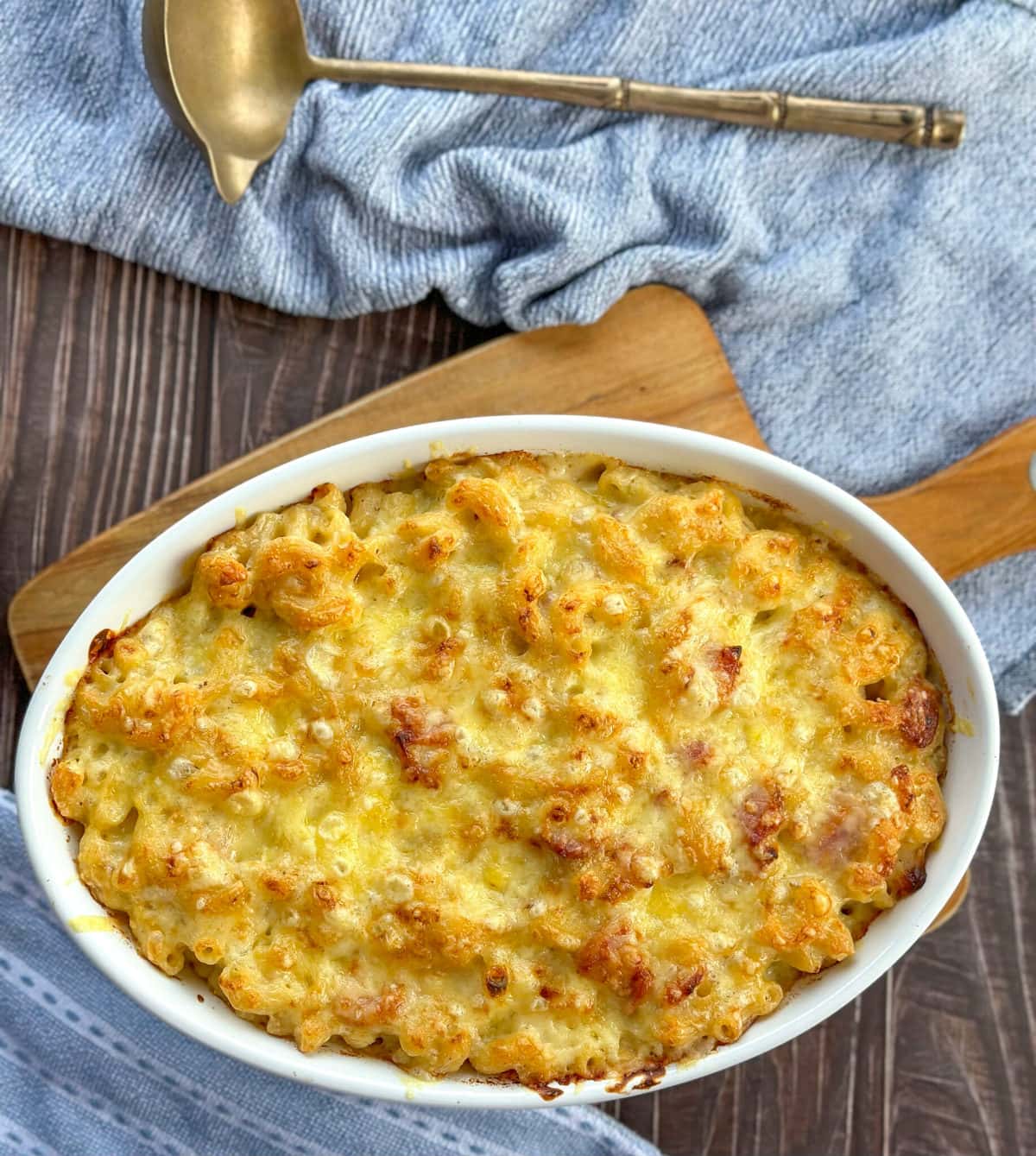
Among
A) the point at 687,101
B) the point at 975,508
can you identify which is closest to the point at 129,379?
the point at 687,101

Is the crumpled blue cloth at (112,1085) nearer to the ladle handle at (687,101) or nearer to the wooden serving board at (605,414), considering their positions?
the wooden serving board at (605,414)

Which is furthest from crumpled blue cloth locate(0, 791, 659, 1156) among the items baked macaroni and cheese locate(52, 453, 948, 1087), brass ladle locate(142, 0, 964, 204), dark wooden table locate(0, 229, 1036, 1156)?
brass ladle locate(142, 0, 964, 204)

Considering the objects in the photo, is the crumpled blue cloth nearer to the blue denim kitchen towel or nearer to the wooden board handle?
the blue denim kitchen towel

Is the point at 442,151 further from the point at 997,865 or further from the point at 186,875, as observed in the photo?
the point at 997,865

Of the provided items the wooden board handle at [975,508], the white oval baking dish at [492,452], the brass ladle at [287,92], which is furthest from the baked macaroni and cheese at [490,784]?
the brass ladle at [287,92]

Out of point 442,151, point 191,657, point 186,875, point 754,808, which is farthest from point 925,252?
point 186,875

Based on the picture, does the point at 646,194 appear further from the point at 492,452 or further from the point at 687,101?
the point at 492,452
